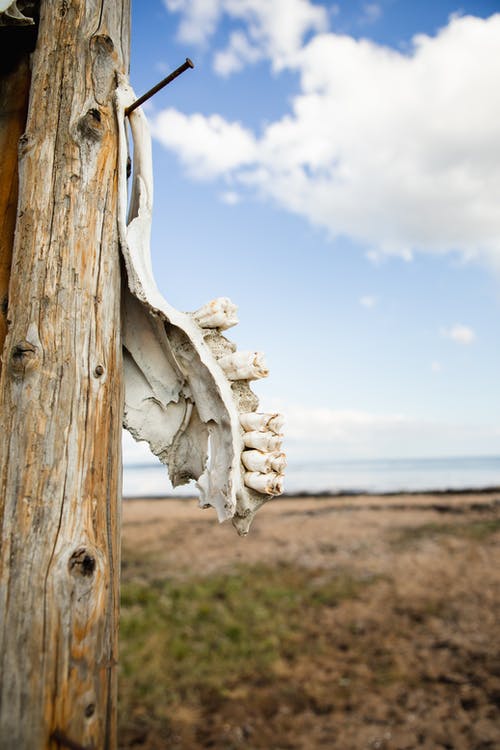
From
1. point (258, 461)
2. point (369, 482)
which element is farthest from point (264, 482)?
point (369, 482)

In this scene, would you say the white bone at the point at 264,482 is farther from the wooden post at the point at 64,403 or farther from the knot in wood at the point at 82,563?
the knot in wood at the point at 82,563

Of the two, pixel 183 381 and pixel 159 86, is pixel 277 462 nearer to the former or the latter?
pixel 183 381

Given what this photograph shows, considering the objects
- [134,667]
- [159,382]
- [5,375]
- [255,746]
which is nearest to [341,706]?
[255,746]

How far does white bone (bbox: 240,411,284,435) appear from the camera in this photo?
2.03m

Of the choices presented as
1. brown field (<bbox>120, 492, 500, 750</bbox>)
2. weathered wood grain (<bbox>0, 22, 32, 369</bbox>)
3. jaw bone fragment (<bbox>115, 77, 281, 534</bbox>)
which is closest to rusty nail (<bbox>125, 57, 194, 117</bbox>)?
jaw bone fragment (<bbox>115, 77, 281, 534</bbox>)

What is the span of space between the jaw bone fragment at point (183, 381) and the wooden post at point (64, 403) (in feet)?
0.44

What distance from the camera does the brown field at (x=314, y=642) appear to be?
206 inches

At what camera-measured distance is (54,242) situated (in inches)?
70.7

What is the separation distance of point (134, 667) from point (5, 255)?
19.2 feet

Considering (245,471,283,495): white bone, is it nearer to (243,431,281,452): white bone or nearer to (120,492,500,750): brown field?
(243,431,281,452): white bone

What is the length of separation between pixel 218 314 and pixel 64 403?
26.0 inches

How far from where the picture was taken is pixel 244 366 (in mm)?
2029

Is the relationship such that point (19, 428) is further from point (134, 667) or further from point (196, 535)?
point (196, 535)

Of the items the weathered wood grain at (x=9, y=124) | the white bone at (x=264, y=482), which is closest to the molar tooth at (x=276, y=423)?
the white bone at (x=264, y=482)
